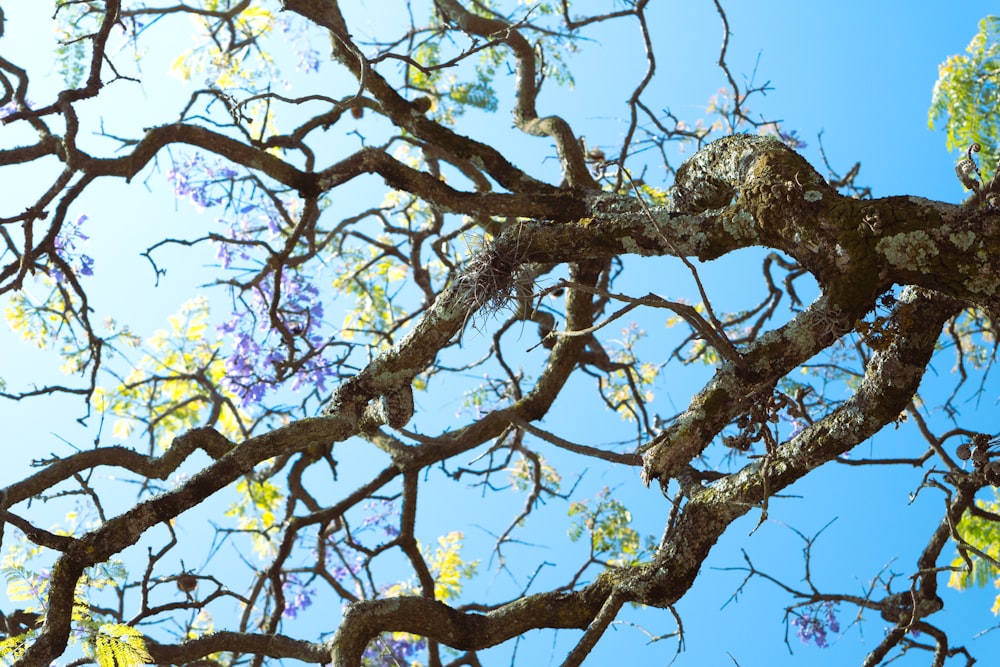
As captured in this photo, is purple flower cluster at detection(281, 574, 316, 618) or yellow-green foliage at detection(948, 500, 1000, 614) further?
purple flower cluster at detection(281, 574, 316, 618)

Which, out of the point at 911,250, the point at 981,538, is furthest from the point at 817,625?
the point at 911,250

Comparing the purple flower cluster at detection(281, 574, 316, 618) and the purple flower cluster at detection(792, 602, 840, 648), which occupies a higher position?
the purple flower cluster at detection(281, 574, 316, 618)

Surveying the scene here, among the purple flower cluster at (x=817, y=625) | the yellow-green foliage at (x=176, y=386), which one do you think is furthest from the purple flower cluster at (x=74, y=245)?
the purple flower cluster at (x=817, y=625)

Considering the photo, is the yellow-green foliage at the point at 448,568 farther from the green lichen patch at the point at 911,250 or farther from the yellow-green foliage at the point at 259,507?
the green lichen patch at the point at 911,250

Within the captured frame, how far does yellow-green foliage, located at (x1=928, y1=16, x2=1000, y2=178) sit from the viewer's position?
16.5ft

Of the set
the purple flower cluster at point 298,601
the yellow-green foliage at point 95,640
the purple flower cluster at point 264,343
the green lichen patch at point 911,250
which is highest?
the purple flower cluster at point 264,343

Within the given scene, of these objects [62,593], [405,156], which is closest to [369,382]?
[62,593]

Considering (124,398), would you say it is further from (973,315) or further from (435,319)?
(973,315)

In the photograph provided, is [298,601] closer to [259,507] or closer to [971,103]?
[259,507]

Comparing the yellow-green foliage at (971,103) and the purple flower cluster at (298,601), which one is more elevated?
the yellow-green foliage at (971,103)

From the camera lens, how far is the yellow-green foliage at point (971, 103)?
16.5 ft

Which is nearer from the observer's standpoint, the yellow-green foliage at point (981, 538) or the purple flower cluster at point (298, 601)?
the yellow-green foliage at point (981, 538)

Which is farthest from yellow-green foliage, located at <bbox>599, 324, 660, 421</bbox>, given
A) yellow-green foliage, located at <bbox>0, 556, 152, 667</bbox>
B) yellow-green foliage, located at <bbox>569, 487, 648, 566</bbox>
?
yellow-green foliage, located at <bbox>0, 556, 152, 667</bbox>

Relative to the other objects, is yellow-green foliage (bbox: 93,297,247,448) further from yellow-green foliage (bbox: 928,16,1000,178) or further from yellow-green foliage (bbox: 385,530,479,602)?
yellow-green foliage (bbox: 928,16,1000,178)
